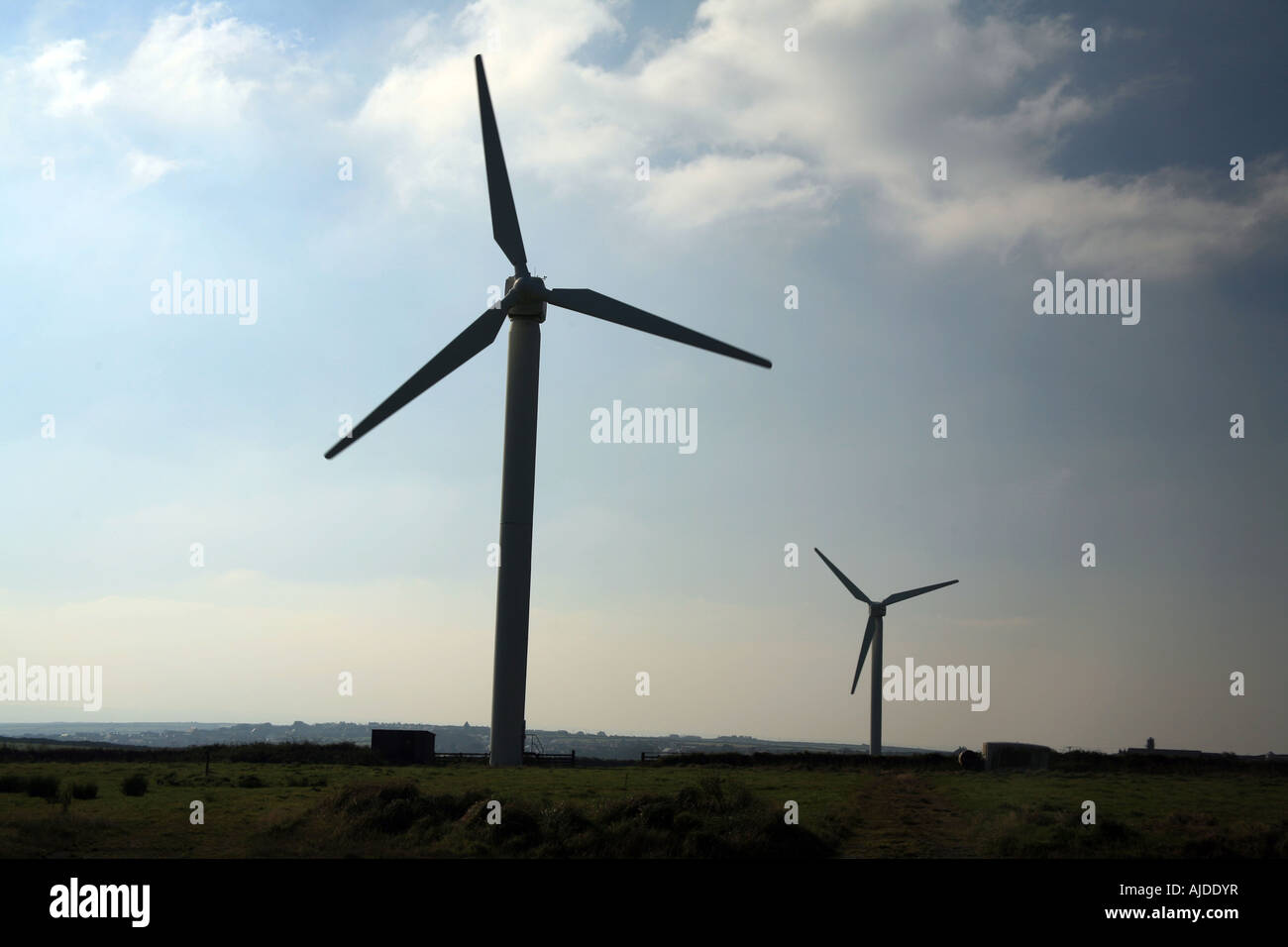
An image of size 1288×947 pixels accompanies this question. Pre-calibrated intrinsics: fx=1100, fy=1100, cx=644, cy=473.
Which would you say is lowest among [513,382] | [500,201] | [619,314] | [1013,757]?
[1013,757]

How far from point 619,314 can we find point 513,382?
584cm

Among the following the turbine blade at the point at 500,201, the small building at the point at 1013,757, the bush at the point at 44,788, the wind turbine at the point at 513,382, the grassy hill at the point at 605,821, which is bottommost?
the small building at the point at 1013,757

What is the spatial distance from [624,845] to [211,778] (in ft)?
95.8

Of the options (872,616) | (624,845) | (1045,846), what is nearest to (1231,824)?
(1045,846)

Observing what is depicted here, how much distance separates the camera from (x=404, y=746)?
64125 mm

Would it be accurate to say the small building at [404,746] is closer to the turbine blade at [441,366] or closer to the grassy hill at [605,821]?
the grassy hill at [605,821]

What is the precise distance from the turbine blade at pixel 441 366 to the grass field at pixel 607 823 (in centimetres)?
1411

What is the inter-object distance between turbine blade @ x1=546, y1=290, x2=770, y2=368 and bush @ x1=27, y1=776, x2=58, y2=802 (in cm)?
2600

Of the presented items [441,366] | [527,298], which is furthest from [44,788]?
[527,298]

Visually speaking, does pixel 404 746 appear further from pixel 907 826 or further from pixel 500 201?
pixel 907 826

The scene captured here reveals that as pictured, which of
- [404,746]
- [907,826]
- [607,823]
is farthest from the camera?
[404,746]

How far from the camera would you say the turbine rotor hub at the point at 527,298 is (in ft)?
150

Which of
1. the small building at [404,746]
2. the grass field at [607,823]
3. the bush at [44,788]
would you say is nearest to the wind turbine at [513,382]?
the grass field at [607,823]
